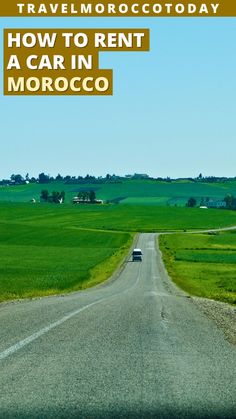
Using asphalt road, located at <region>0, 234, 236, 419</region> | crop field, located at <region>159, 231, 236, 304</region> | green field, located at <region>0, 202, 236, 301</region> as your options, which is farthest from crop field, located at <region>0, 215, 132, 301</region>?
asphalt road, located at <region>0, 234, 236, 419</region>

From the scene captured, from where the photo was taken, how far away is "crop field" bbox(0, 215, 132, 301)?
55.2 metres

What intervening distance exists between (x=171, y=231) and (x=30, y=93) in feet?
468

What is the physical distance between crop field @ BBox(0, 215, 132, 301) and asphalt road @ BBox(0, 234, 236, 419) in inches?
728

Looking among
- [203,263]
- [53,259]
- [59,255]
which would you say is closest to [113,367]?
[53,259]

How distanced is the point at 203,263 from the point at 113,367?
87.3 meters

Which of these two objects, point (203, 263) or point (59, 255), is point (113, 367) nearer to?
point (203, 263)

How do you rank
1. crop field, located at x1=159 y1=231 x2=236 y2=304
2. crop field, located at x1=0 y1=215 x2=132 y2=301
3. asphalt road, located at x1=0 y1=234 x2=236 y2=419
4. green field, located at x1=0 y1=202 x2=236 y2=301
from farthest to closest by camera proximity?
crop field, located at x1=159 y1=231 x2=236 y2=304 → green field, located at x1=0 y1=202 x2=236 y2=301 → crop field, located at x1=0 y1=215 x2=132 y2=301 → asphalt road, located at x1=0 y1=234 x2=236 y2=419

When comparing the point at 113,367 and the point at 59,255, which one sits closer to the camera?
the point at 113,367

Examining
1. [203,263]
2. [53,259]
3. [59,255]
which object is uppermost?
[53,259]

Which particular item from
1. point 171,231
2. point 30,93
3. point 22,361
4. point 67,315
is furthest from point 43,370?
point 171,231

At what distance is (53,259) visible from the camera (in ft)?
316

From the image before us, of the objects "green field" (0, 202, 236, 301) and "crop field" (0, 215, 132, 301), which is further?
"green field" (0, 202, 236, 301)

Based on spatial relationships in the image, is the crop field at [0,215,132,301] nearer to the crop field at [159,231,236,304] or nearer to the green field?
the green field

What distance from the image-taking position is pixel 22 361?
13.7 metres
